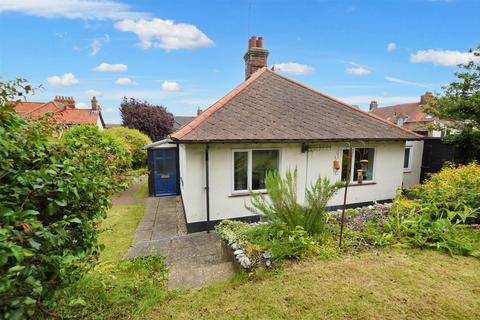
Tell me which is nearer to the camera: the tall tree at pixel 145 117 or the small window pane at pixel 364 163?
the small window pane at pixel 364 163

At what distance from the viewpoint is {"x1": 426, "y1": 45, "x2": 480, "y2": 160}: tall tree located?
37.0ft

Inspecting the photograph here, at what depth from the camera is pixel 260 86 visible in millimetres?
10352

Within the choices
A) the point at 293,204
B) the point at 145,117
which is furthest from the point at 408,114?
the point at 293,204

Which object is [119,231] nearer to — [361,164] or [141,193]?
[141,193]

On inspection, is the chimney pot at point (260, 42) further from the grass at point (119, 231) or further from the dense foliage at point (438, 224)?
the grass at point (119, 231)

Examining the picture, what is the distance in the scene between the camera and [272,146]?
816 centimetres

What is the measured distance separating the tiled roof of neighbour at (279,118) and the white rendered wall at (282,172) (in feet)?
1.34

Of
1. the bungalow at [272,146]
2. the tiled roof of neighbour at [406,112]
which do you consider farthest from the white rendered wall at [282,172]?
the tiled roof of neighbour at [406,112]

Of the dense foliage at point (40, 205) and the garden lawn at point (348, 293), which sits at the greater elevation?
the dense foliage at point (40, 205)

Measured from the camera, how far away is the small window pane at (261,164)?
819 centimetres

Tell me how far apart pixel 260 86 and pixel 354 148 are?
4.60m

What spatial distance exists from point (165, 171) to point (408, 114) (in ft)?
147

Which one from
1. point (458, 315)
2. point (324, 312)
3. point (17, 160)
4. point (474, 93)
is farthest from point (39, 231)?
point (474, 93)

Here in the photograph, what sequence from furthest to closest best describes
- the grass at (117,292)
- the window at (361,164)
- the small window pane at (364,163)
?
the small window pane at (364,163), the window at (361,164), the grass at (117,292)
